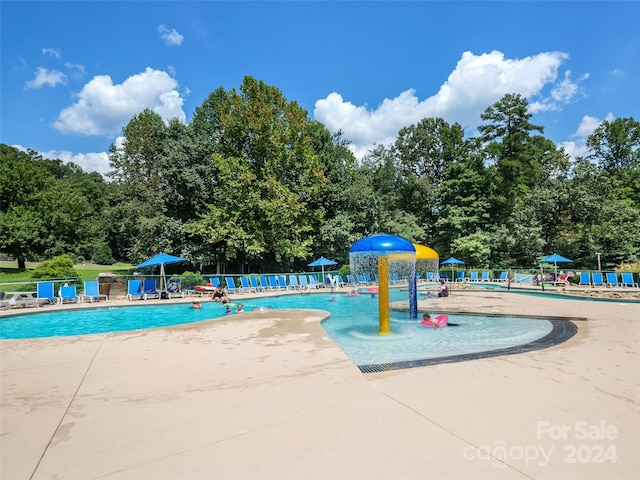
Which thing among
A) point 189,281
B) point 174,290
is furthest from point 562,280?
point 174,290

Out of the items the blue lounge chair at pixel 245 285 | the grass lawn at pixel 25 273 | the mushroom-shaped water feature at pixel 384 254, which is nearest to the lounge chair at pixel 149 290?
the grass lawn at pixel 25 273

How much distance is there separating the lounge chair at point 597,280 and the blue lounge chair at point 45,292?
91.8 feet

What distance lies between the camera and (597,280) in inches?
815

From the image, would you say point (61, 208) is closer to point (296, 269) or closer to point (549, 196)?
point (296, 269)

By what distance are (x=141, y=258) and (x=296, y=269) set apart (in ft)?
42.9

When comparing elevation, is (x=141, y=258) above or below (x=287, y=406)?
above

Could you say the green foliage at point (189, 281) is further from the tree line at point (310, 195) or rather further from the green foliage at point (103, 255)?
the green foliage at point (103, 255)

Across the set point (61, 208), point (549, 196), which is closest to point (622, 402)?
point (549, 196)

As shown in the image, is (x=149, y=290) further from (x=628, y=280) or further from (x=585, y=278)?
(x=628, y=280)

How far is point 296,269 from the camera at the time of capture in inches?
1272

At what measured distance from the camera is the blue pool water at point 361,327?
726 centimetres

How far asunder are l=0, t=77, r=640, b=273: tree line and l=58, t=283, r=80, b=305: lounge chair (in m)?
10.1

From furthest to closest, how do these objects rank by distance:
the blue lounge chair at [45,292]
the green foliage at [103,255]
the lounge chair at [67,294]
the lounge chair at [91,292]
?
the green foliage at [103,255] → the lounge chair at [91,292] → the lounge chair at [67,294] → the blue lounge chair at [45,292]

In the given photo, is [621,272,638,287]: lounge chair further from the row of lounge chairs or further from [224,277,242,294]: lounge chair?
[224,277,242,294]: lounge chair
